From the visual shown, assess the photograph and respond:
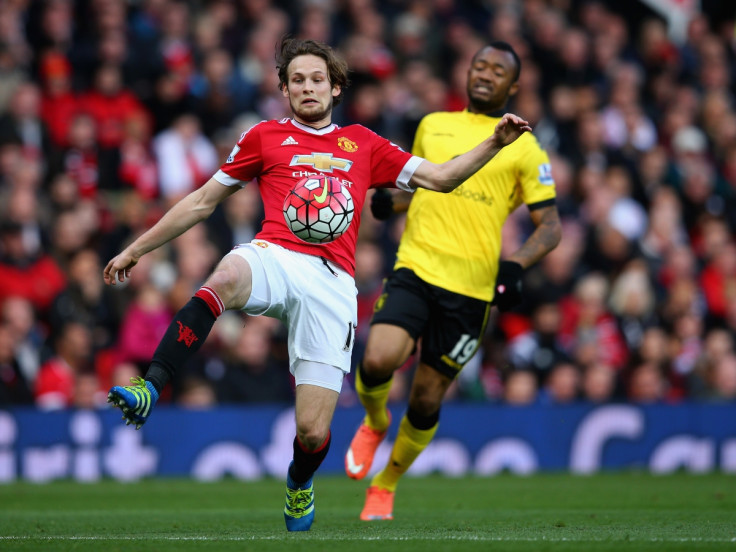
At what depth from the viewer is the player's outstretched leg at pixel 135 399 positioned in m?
5.36

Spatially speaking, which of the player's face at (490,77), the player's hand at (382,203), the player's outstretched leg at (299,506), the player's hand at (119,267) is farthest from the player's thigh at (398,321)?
the player's hand at (119,267)

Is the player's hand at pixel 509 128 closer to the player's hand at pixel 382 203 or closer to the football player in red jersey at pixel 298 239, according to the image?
the football player in red jersey at pixel 298 239

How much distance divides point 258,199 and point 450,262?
628 cm

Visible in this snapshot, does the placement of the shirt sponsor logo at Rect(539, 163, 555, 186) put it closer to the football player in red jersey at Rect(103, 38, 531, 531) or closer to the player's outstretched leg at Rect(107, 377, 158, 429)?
the football player in red jersey at Rect(103, 38, 531, 531)

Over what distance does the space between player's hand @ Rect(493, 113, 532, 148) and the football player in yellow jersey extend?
146 cm

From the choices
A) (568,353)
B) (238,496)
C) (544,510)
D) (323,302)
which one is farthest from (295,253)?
A: (568,353)

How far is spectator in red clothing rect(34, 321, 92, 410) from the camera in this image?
11.8m

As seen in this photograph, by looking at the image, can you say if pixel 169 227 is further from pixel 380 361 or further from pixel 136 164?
pixel 136 164

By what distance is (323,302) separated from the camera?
6.36 m

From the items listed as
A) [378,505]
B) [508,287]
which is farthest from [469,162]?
[378,505]

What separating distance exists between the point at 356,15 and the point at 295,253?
10.6 m

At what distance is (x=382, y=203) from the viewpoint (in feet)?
25.9

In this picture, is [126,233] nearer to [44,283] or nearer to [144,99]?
[44,283]

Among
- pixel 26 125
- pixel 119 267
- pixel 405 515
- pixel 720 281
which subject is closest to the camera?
pixel 119 267
